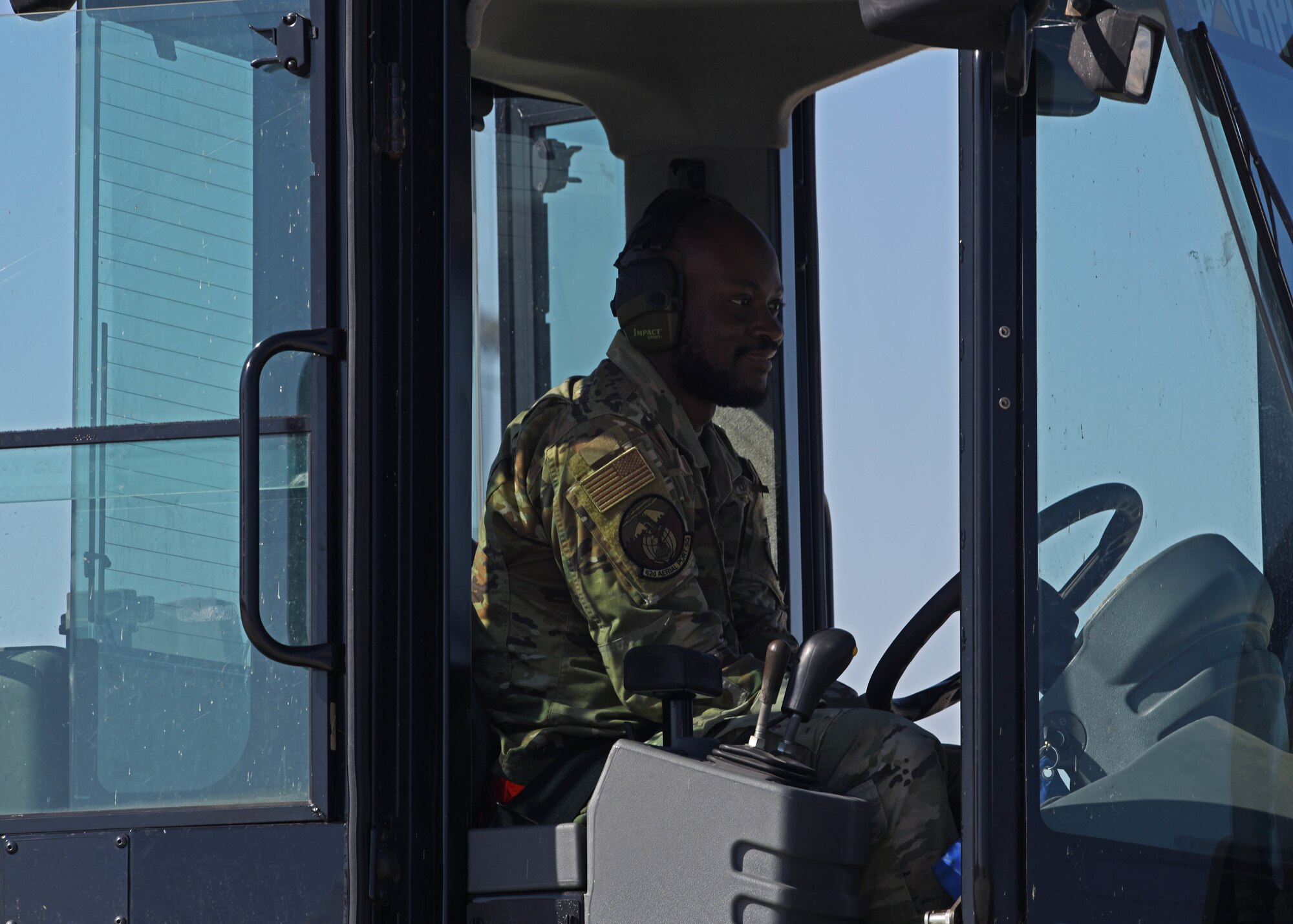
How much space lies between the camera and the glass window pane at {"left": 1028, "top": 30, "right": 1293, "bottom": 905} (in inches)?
82.0

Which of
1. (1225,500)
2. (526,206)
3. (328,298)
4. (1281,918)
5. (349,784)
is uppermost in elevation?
(526,206)

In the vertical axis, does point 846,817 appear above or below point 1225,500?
below

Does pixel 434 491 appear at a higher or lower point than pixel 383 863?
higher

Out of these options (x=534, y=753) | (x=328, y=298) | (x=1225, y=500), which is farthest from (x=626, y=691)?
(x=1225, y=500)

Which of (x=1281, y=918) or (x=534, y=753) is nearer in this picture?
(x=1281, y=918)

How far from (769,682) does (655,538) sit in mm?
454

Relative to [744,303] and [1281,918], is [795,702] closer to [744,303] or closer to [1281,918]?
[1281,918]

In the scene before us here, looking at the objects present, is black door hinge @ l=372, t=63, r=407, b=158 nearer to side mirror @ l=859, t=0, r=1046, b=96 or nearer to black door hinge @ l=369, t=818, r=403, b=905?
side mirror @ l=859, t=0, r=1046, b=96

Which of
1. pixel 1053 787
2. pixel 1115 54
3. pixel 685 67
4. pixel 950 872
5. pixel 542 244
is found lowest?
pixel 950 872

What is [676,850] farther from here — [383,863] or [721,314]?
[721,314]

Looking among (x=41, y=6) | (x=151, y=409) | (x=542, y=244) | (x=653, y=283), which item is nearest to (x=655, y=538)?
(x=653, y=283)

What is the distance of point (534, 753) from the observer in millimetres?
2732

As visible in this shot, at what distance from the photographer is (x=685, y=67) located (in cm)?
358

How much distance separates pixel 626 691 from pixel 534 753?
0.18 metres
